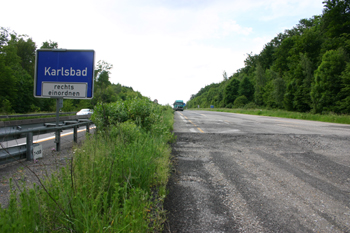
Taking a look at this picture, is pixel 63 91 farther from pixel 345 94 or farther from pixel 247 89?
pixel 247 89

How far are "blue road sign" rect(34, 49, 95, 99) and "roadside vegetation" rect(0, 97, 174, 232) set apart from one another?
2.66 m

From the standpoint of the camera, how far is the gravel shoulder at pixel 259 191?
257cm

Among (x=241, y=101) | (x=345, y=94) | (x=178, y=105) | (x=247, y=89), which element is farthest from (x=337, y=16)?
(x=178, y=105)

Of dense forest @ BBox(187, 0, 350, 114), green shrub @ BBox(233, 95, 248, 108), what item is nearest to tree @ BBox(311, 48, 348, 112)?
dense forest @ BBox(187, 0, 350, 114)

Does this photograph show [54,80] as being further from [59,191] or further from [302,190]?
[302,190]

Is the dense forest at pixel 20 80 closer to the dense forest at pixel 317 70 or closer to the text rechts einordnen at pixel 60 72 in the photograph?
the text rechts einordnen at pixel 60 72

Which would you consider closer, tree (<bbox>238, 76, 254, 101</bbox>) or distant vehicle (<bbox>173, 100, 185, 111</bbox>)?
distant vehicle (<bbox>173, 100, 185, 111</bbox>)

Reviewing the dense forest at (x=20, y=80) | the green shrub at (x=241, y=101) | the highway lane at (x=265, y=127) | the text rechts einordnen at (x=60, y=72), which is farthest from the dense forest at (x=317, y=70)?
the text rechts einordnen at (x=60, y=72)

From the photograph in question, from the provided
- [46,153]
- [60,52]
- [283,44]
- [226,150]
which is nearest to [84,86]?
[60,52]

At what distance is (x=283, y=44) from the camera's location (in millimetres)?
59562

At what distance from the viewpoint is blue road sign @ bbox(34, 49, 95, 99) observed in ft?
22.4

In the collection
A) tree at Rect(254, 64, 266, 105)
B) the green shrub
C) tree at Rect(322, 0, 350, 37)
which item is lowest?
the green shrub

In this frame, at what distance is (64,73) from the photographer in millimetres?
6902

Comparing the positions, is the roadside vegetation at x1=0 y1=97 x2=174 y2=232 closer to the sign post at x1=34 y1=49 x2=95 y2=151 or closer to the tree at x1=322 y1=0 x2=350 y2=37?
Result: the sign post at x1=34 y1=49 x2=95 y2=151
